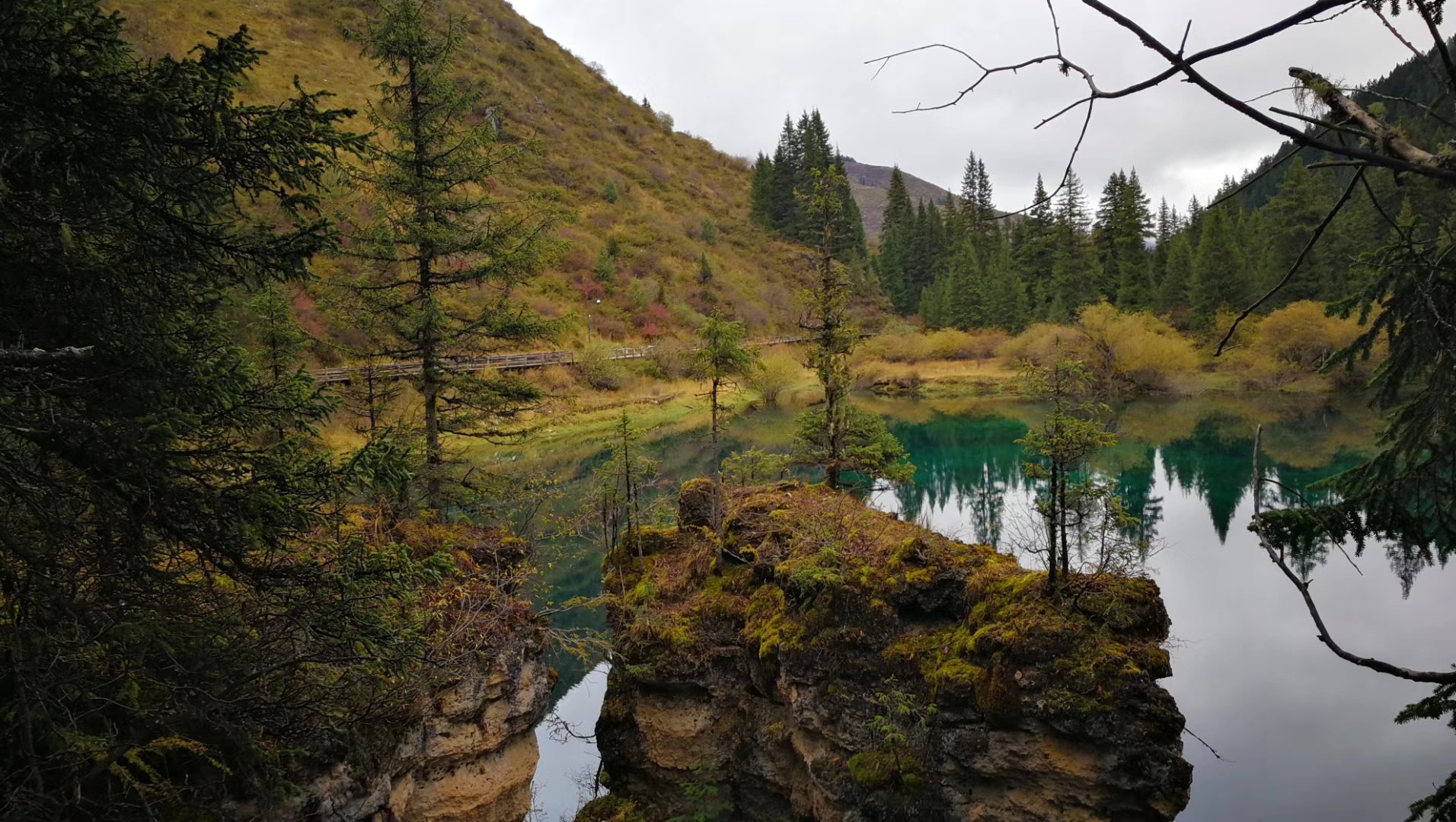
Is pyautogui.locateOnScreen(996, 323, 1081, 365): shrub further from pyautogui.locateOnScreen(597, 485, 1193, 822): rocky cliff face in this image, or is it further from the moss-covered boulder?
pyautogui.locateOnScreen(597, 485, 1193, 822): rocky cliff face

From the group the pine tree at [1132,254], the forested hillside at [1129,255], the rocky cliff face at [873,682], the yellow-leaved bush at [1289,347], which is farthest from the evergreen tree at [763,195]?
the rocky cliff face at [873,682]

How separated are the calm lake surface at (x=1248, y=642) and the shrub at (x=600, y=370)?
13.1 meters

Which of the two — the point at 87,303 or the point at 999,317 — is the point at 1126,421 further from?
the point at 87,303

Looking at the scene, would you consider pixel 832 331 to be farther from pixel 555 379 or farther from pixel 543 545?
pixel 555 379

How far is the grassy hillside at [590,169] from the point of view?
2142 inches

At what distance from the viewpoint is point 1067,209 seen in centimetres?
5972

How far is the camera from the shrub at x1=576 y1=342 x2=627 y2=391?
40.2m

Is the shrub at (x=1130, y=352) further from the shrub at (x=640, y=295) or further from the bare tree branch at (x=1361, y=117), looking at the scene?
the bare tree branch at (x=1361, y=117)

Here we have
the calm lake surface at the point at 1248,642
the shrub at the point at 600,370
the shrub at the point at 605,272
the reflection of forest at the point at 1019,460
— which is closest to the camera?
the calm lake surface at the point at 1248,642

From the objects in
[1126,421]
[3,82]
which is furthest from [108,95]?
[1126,421]

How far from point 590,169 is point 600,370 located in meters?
42.7

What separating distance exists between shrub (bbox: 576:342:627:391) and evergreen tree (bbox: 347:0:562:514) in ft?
91.6

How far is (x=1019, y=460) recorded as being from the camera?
95.5ft

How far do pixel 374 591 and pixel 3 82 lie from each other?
3.55 m
